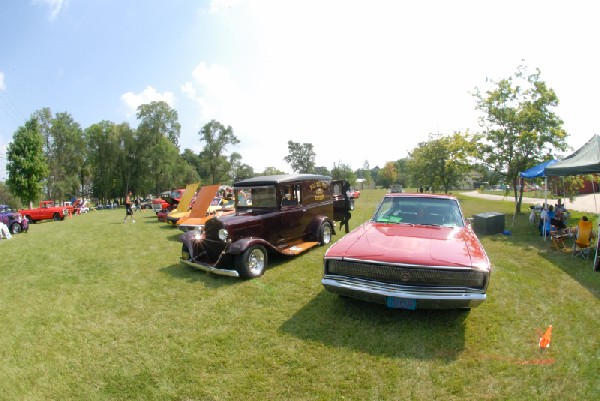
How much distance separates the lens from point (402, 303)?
388 centimetres

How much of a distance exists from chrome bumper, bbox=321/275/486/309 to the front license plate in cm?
5

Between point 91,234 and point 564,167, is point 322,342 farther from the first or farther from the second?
point 91,234

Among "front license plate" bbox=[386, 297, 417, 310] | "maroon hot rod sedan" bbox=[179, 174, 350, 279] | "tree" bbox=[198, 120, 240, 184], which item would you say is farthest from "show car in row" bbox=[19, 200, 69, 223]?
"tree" bbox=[198, 120, 240, 184]

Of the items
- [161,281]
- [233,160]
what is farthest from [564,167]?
[233,160]

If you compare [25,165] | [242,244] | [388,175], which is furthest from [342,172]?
[242,244]

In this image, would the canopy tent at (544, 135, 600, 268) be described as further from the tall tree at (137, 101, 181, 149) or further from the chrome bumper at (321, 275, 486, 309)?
the tall tree at (137, 101, 181, 149)

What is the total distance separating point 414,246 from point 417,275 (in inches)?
22.1

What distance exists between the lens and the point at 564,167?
28.5 ft

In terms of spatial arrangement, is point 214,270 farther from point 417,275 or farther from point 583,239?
point 583,239

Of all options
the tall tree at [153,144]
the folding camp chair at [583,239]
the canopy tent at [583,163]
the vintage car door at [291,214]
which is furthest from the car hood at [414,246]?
the tall tree at [153,144]

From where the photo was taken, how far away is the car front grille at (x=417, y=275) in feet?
12.2

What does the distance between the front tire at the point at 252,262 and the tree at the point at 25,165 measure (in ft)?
124

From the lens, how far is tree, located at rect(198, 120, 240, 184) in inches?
2454

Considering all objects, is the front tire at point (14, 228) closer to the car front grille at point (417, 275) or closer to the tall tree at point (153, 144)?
the car front grille at point (417, 275)
